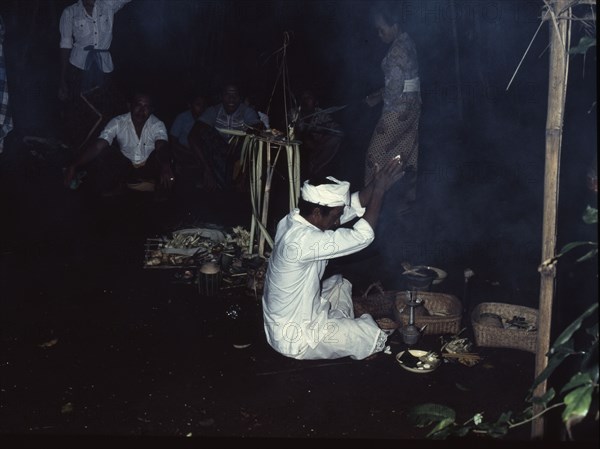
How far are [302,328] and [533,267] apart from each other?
10.5 feet

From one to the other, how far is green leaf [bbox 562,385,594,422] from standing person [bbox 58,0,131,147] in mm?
8201

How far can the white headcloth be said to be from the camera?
4.67 meters

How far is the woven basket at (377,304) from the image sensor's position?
5.59m

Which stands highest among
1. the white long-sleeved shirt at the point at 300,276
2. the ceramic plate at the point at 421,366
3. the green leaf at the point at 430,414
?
the white long-sleeved shirt at the point at 300,276

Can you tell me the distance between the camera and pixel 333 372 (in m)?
4.86

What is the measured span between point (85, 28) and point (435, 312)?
6.20m

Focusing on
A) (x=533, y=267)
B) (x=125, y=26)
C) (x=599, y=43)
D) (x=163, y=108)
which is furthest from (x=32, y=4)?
(x=599, y=43)

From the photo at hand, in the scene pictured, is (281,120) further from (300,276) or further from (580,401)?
(580,401)

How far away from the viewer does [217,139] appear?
895 cm

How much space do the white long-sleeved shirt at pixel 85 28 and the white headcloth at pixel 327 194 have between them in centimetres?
560

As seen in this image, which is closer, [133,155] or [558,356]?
[558,356]

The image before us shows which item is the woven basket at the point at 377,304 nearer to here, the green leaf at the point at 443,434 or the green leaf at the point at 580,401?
the green leaf at the point at 443,434

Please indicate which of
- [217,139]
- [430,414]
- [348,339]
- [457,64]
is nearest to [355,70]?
[457,64]

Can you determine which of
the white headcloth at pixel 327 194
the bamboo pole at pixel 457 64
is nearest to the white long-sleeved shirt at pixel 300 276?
the white headcloth at pixel 327 194
